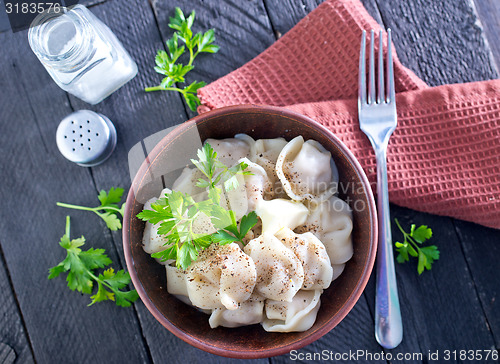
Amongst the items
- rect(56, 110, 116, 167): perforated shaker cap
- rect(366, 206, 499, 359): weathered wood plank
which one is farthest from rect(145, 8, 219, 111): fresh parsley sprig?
rect(366, 206, 499, 359): weathered wood plank

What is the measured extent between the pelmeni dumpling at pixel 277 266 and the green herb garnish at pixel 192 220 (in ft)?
0.17

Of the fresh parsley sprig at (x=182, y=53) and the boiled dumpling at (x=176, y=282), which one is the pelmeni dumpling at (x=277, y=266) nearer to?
the boiled dumpling at (x=176, y=282)

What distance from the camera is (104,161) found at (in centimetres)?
138

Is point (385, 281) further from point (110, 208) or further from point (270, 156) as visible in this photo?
point (110, 208)

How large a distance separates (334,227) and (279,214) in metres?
0.17

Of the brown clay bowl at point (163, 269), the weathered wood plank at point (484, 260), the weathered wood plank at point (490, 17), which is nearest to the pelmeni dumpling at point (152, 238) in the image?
the brown clay bowl at point (163, 269)

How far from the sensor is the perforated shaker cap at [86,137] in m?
1.32

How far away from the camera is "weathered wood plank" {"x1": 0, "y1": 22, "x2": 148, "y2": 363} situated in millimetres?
1358

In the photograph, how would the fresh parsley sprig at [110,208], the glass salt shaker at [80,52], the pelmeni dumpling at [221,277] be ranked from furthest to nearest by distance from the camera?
the fresh parsley sprig at [110,208]
the glass salt shaker at [80,52]
the pelmeni dumpling at [221,277]

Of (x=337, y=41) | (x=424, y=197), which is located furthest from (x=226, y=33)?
(x=424, y=197)

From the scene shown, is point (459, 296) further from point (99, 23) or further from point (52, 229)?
point (99, 23)

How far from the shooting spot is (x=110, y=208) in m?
1.31

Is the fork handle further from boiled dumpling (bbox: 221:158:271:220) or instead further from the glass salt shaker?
the glass salt shaker

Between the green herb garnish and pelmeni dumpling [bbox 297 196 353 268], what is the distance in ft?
0.60
